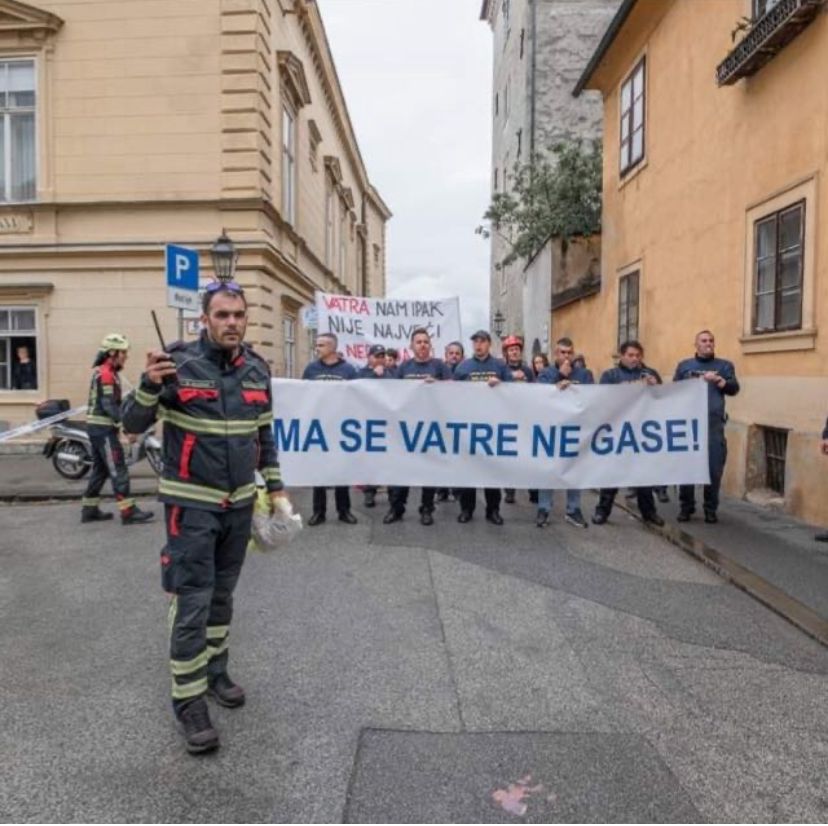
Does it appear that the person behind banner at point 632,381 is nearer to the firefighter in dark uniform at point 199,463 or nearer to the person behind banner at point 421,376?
the person behind banner at point 421,376

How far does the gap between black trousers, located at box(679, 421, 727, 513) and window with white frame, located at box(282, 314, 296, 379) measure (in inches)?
441

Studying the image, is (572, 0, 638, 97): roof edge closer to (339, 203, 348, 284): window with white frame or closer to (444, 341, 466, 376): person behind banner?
(444, 341, 466, 376): person behind banner

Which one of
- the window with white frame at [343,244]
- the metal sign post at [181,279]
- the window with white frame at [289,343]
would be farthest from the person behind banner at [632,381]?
the window with white frame at [343,244]

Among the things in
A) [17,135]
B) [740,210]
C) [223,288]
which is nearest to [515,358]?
[740,210]

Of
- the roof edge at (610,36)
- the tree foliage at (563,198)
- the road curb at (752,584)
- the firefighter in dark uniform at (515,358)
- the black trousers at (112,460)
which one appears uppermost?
the roof edge at (610,36)

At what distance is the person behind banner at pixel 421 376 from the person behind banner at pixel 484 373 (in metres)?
0.25

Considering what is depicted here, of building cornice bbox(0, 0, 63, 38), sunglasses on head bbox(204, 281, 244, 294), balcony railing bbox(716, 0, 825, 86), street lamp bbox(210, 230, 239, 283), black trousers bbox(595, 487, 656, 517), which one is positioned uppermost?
building cornice bbox(0, 0, 63, 38)

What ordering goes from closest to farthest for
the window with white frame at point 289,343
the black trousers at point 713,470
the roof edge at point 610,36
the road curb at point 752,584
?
the road curb at point 752,584
the black trousers at point 713,470
the roof edge at point 610,36
the window with white frame at point 289,343

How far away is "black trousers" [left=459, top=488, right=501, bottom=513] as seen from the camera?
810cm

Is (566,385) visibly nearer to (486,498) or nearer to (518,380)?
(518,380)

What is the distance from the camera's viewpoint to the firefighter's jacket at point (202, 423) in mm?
3414

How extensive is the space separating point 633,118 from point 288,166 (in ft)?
28.2

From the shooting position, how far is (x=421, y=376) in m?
8.26

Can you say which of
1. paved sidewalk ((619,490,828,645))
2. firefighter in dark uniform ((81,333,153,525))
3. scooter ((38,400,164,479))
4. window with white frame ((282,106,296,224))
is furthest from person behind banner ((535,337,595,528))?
window with white frame ((282,106,296,224))
